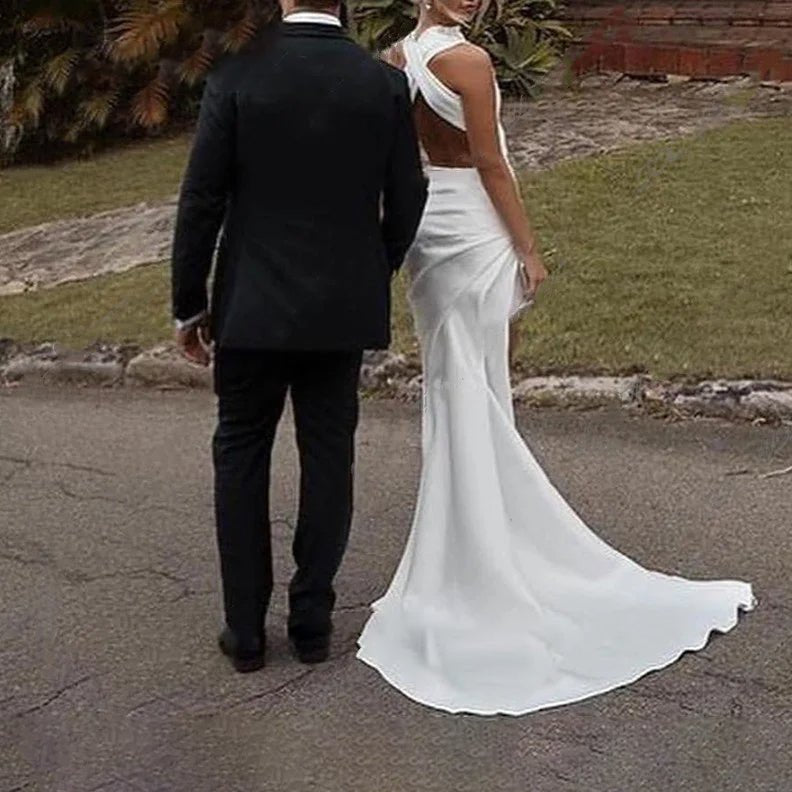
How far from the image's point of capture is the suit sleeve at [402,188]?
3.87 meters

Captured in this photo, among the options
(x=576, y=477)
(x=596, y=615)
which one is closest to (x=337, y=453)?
(x=596, y=615)

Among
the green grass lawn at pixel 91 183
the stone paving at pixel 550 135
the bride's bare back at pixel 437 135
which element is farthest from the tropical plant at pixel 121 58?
the bride's bare back at pixel 437 135

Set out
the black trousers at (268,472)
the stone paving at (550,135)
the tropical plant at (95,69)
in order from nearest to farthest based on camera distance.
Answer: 1. the black trousers at (268,472)
2. the stone paving at (550,135)
3. the tropical plant at (95,69)

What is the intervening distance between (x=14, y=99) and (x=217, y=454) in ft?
30.3

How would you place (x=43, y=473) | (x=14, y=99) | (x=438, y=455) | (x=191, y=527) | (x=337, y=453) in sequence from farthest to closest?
(x=14, y=99) → (x=43, y=473) → (x=191, y=527) → (x=438, y=455) → (x=337, y=453)

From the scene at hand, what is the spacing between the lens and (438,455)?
14.5ft

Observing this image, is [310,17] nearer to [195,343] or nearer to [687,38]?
[195,343]

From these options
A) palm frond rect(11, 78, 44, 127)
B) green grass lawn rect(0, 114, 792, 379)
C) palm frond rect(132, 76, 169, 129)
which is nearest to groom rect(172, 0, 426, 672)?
green grass lawn rect(0, 114, 792, 379)

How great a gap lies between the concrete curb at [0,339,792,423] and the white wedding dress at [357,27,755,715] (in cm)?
168

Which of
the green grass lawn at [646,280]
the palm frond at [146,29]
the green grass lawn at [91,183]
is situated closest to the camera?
the green grass lawn at [646,280]

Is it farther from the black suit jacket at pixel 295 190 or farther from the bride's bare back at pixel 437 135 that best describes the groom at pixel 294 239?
the bride's bare back at pixel 437 135

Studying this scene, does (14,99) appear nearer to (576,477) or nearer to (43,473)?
(43,473)

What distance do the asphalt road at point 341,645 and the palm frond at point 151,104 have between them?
20.9ft

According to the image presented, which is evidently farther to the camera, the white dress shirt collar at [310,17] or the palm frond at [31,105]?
the palm frond at [31,105]
